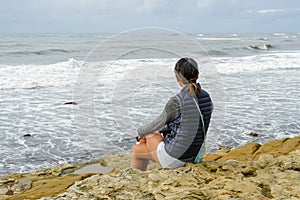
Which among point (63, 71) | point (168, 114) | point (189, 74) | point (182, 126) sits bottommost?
point (63, 71)

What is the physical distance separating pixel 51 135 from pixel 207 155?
3267 mm

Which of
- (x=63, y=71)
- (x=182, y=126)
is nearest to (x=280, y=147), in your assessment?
(x=182, y=126)

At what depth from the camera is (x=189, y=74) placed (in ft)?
9.37

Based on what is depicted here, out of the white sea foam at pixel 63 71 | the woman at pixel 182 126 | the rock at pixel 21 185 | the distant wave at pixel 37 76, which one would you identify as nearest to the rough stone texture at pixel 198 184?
the woman at pixel 182 126

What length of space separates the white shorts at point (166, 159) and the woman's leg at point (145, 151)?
55 millimetres

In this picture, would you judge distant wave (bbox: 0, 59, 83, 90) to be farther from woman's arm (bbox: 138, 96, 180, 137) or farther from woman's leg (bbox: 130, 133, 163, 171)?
woman's arm (bbox: 138, 96, 180, 137)

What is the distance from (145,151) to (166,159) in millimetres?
261

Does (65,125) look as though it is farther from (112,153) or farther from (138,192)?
(138,192)

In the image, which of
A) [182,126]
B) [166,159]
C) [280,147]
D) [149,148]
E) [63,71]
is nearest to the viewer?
[182,126]

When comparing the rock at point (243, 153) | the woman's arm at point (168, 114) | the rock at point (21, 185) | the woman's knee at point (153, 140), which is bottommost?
the rock at point (21, 185)

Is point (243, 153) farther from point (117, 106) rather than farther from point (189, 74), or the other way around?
point (189, 74)

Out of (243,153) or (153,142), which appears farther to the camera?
(243,153)

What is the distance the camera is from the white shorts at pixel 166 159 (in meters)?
3.03

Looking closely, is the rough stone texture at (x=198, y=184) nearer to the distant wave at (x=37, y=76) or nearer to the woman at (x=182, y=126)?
the woman at (x=182, y=126)
